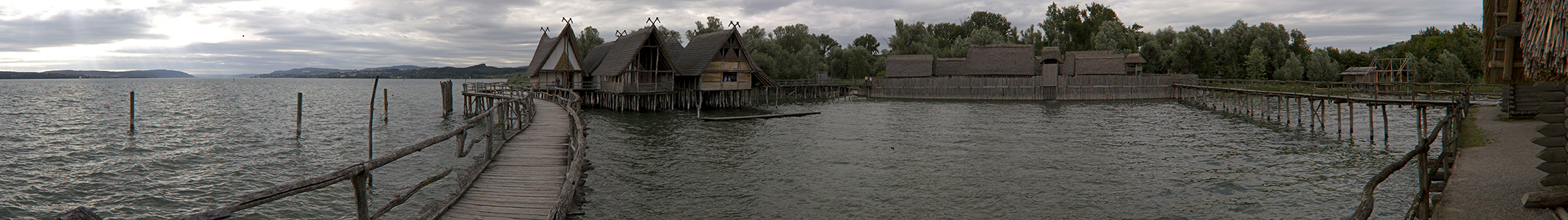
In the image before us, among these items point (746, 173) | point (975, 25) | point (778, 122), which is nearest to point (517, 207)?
point (746, 173)

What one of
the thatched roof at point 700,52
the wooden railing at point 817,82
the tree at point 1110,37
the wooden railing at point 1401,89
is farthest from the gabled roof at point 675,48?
the tree at point 1110,37

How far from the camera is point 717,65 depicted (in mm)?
44781

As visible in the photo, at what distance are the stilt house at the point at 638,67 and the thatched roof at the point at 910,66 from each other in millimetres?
21890

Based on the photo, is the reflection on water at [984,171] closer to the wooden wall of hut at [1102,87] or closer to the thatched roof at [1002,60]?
the wooden wall of hut at [1102,87]

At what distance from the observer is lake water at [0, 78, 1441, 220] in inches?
546

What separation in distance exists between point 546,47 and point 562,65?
4.36 metres

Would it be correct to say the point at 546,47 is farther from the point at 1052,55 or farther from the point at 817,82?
the point at 1052,55

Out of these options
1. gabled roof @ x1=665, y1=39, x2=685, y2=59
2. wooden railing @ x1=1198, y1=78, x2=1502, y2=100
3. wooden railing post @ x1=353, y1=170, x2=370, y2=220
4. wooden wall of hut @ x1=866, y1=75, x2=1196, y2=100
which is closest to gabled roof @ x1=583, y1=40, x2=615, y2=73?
gabled roof @ x1=665, y1=39, x2=685, y2=59

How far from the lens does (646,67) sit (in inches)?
1677

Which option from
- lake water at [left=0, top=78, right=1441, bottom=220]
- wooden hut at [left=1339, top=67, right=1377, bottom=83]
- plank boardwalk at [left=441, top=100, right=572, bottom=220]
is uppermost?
wooden hut at [left=1339, top=67, right=1377, bottom=83]

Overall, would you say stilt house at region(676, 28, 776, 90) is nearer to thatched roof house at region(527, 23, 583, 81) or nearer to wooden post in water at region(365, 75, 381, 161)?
thatched roof house at region(527, 23, 583, 81)

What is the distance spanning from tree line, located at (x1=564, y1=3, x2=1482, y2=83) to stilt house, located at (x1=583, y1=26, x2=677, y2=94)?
9.99 meters

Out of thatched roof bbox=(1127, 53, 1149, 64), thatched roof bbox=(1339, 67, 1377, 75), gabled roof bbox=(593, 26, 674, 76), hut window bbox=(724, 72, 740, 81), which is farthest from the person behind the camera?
thatched roof bbox=(1127, 53, 1149, 64)

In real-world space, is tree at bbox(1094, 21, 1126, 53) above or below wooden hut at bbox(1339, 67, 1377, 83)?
above
